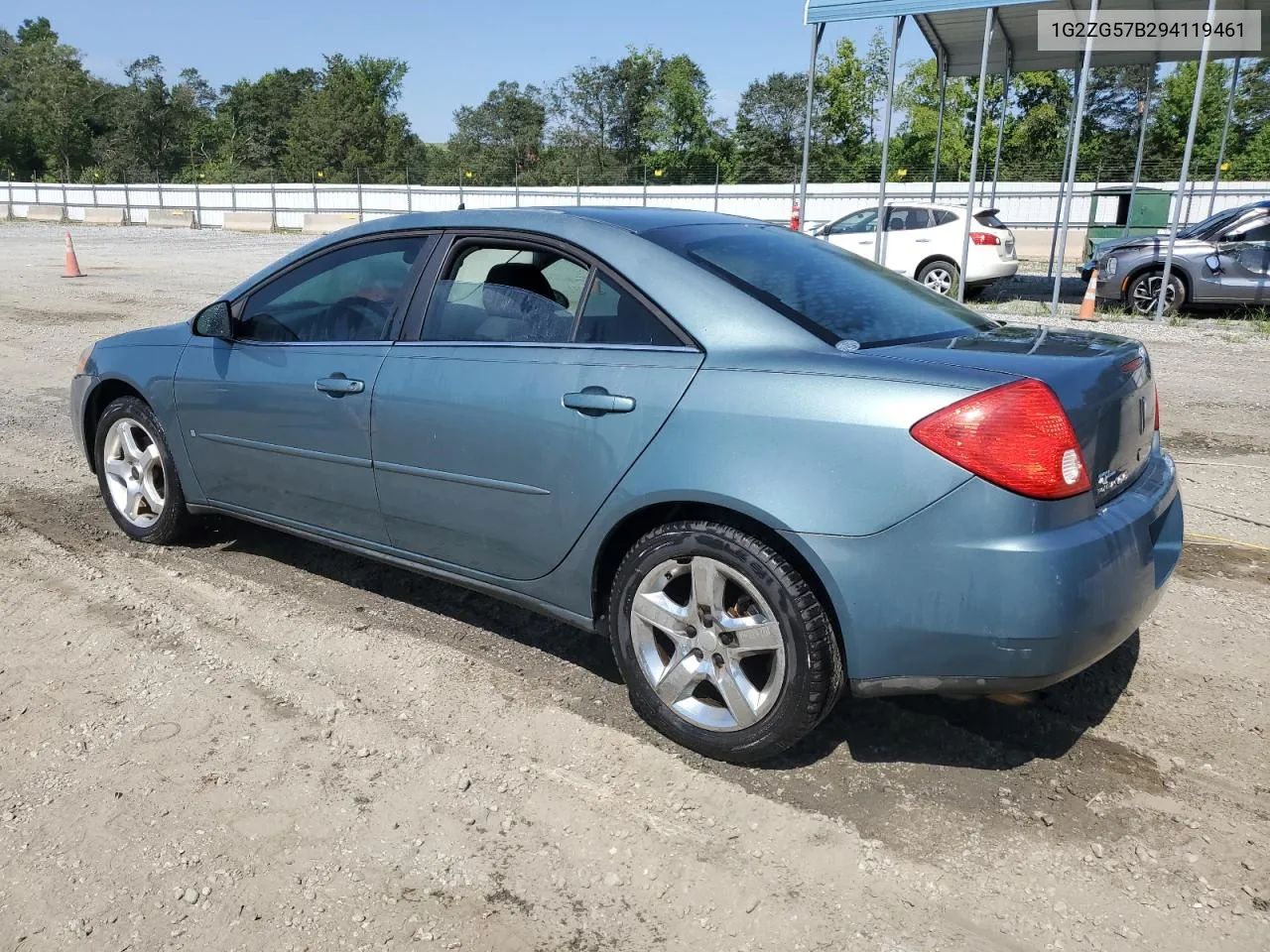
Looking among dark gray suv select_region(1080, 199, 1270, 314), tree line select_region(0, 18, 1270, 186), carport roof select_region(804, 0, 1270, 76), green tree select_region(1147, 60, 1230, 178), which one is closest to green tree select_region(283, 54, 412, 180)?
tree line select_region(0, 18, 1270, 186)

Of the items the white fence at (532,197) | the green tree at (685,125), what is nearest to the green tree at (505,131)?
the green tree at (685,125)

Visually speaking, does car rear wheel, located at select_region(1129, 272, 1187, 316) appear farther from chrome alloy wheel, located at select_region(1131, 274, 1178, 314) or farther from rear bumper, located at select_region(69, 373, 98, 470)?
rear bumper, located at select_region(69, 373, 98, 470)

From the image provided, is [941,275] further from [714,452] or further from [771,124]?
[771,124]

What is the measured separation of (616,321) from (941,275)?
536 inches

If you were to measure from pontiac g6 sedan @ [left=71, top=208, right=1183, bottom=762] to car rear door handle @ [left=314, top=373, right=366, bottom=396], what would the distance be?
0.01 metres

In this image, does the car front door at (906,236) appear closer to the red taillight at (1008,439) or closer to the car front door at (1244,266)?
the car front door at (1244,266)

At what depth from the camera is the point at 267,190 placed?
4159cm

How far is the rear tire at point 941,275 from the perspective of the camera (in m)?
15.5

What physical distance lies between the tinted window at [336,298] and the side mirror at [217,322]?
51 millimetres

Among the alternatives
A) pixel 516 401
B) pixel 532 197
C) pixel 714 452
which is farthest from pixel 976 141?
pixel 532 197

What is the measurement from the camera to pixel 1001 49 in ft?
60.7

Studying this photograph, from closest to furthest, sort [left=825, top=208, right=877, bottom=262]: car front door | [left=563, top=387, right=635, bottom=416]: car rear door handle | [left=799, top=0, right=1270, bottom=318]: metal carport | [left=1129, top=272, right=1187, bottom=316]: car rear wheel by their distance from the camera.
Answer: [left=563, top=387, right=635, bottom=416]: car rear door handle → [left=799, top=0, right=1270, bottom=318]: metal carport → [left=1129, top=272, right=1187, bottom=316]: car rear wheel → [left=825, top=208, right=877, bottom=262]: car front door

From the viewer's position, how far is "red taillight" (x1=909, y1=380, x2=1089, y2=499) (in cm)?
245

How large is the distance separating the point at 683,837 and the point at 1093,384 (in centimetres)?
161
